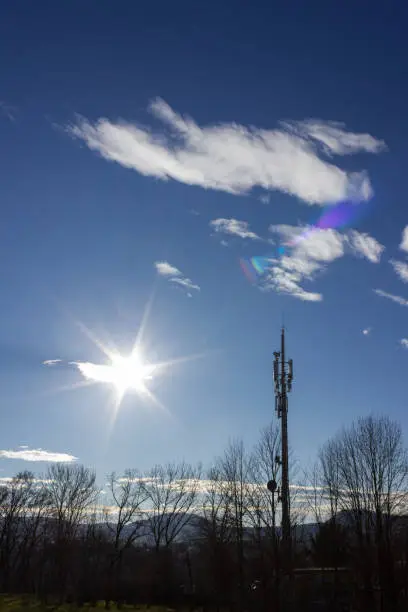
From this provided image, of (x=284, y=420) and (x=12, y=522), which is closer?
(x=284, y=420)

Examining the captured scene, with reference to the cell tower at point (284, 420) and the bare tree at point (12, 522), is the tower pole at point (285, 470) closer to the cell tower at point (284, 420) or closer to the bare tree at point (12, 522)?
the cell tower at point (284, 420)

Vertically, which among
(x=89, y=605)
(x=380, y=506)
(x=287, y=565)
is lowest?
(x=89, y=605)

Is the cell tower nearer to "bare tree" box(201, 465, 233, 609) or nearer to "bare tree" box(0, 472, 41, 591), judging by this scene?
"bare tree" box(201, 465, 233, 609)

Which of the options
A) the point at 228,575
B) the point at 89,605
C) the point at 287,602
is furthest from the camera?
the point at 89,605

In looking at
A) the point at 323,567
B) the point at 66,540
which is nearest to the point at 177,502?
the point at 66,540

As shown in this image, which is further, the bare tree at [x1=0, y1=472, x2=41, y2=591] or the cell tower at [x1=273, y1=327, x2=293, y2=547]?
the bare tree at [x1=0, y1=472, x2=41, y2=591]

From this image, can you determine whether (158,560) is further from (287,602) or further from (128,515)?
(287,602)

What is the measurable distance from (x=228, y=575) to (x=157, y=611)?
831 cm

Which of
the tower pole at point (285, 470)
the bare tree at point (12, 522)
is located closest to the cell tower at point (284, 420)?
the tower pole at point (285, 470)

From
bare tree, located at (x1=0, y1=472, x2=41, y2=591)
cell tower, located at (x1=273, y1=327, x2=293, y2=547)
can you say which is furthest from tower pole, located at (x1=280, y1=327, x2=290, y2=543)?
bare tree, located at (x1=0, y1=472, x2=41, y2=591)

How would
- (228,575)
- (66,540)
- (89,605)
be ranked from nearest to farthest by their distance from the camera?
(228,575)
(89,605)
(66,540)

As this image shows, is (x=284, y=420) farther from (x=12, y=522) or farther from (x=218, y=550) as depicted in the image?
(x=12, y=522)

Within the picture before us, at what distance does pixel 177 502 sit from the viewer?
63875 millimetres

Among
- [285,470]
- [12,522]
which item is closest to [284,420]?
[285,470]
